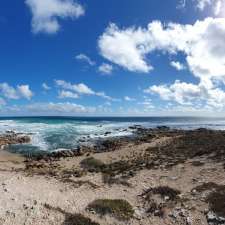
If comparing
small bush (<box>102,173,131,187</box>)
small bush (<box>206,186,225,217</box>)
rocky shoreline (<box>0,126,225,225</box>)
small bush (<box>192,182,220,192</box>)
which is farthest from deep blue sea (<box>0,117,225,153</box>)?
small bush (<box>206,186,225,217</box>)

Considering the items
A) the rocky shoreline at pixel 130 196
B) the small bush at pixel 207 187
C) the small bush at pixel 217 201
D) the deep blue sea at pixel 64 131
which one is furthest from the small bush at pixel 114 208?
the deep blue sea at pixel 64 131

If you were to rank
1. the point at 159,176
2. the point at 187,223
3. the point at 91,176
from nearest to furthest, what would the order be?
the point at 187,223 < the point at 159,176 < the point at 91,176

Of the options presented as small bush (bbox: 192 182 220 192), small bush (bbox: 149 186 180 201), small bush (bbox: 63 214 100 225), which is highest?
small bush (bbox: 192 182 220 192)

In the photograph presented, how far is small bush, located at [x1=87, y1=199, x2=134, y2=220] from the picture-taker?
426 inches

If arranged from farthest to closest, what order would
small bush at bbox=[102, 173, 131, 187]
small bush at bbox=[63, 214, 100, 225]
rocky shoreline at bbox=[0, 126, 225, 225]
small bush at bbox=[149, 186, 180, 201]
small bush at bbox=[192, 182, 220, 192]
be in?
small bush at bbox=[102, 173, 131, 187] < small bush at bbox=[192, 182, 220, 192] < small bush at bbox=[149, 186, 180, 201] < rocky shoreline at bbox=[0, 126, 225, 225] < small bush at bbox=[63, 214, 100, 225]

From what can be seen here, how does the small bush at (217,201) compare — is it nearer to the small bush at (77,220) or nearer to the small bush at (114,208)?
the small bush at (114,208)

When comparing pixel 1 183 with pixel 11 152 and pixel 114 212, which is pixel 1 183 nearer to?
pixel 114 212

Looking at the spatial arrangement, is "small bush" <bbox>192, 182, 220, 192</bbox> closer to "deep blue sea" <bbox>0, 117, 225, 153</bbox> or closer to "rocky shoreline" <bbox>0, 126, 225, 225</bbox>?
"rocky shoreline" <bbox>0, 126, 225, 225</bbox>

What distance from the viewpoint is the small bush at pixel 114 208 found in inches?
426

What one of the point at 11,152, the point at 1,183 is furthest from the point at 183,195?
the point at 11,152

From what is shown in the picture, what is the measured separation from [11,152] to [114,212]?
25.4 metres

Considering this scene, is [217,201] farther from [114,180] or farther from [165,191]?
[114,180]

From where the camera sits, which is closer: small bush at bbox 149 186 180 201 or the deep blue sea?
small bush at bbox 149 186 180 201

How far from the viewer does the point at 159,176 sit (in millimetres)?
16844
